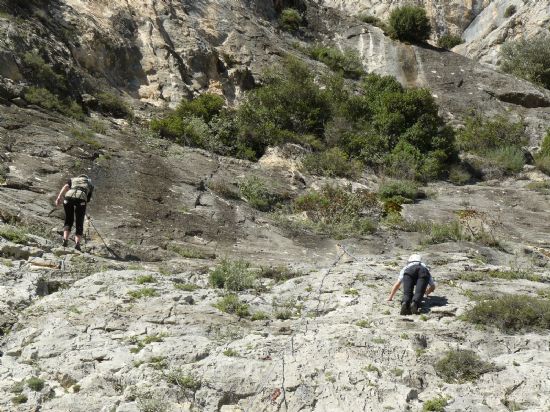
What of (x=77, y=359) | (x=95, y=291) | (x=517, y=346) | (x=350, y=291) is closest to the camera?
(x=77, y=359)

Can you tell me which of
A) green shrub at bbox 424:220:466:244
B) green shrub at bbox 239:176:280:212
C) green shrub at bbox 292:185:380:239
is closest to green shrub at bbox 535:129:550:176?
green shrub at bbox 292:185:380:239

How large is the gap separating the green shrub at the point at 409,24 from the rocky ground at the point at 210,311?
67.6 ft

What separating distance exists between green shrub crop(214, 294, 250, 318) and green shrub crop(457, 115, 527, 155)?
1830 cm

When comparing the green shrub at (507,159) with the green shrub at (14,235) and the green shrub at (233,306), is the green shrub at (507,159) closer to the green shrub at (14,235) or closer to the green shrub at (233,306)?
the green shrub at (233,306)

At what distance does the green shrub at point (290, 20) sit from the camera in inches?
1353

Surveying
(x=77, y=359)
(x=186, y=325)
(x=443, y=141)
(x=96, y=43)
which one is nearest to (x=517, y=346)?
(x=186, y=325)

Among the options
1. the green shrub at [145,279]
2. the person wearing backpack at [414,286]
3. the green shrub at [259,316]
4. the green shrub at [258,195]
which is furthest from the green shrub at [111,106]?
the person wearing backpack at [414,286]

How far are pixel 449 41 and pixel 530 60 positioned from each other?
1111 centimetres

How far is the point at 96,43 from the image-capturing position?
23.7 m

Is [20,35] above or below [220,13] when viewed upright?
below

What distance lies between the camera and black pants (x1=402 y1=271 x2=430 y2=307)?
9969 mm

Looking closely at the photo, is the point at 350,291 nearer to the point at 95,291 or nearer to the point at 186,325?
the point at 186,325

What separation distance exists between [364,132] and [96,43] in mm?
9708

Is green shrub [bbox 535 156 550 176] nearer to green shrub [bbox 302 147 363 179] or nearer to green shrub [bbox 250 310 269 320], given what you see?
green shrub [bbox 302 147 363 179]
